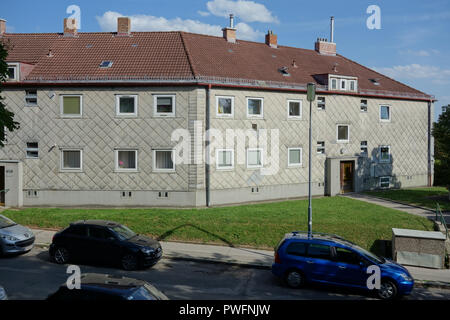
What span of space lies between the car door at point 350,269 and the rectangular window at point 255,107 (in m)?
14.3

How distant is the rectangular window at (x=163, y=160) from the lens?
2427cm

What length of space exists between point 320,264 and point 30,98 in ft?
65.8

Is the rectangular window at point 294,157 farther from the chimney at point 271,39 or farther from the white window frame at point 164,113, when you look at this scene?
the chimney at point 271,39

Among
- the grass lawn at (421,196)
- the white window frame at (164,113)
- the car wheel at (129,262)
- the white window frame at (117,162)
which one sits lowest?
the car wheel at (129,262)

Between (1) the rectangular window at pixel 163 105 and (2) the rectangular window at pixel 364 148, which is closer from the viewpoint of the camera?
(1) the rectangular window at pixel 163 105

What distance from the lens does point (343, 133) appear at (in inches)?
1184

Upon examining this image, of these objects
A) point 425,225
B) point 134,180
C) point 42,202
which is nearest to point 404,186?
point 425,225

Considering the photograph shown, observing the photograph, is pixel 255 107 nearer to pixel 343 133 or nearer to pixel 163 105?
pixel 163 105

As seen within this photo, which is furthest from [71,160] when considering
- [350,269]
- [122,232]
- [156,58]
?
[350,269]

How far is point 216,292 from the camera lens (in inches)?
504

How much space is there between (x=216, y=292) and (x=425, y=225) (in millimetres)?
12455

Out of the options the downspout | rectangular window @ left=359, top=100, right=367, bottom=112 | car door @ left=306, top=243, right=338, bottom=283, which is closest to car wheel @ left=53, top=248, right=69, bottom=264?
car door @ left=306, top=243, right=338, bottom=283

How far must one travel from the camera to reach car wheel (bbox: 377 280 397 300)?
41.7ft

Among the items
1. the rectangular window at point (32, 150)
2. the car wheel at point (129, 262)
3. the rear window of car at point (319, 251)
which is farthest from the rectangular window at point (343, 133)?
the rectangular window at point (32, 150)
